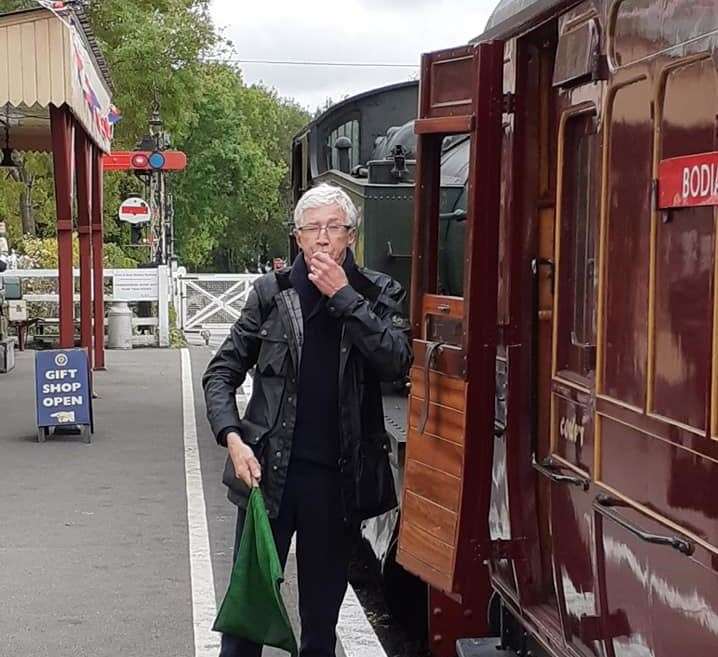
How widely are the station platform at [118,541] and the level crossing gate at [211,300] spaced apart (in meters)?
10.4

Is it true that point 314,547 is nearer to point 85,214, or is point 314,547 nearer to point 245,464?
point 245,464

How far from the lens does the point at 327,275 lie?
407 centimetres

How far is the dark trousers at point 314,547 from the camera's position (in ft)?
14.0

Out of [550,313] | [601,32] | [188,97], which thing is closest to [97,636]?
[550,313]

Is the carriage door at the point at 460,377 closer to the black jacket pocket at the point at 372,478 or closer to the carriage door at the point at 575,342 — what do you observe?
the black jacket pocket at the point at 372,478

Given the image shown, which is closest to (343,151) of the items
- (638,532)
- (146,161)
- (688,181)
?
(638,532)

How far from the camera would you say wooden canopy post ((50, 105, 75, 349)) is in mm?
11516

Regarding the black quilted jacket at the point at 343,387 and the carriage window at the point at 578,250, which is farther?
the black quilted jacket at the point at 343,387

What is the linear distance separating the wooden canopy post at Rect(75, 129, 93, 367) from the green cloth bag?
10.1 meters

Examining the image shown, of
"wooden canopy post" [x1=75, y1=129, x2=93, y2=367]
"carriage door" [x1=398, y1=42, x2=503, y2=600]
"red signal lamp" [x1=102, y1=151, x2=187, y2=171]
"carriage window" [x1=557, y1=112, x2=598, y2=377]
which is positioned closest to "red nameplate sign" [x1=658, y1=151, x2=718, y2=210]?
"carriage window" [x1=557, y1=112, x2=598, y2=377]

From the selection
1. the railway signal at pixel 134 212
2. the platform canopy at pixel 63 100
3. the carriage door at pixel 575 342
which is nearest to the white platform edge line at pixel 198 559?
the platform canopy at pixel 63 100

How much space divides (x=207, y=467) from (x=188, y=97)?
18226mm

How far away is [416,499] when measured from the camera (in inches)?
172

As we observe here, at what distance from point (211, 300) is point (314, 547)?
19522 millimetres
